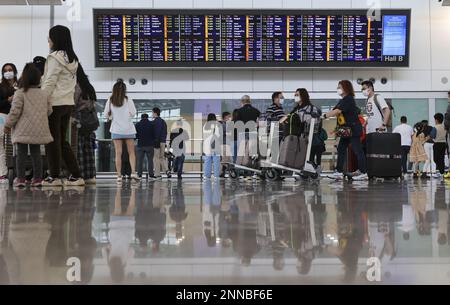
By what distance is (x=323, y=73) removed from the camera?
14.5 metres

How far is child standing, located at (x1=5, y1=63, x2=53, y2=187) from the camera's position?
18.9 ft

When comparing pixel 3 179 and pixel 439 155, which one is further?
pixel 439 155

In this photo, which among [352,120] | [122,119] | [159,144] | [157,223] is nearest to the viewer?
[157,223]

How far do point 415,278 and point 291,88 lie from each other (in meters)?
13.2

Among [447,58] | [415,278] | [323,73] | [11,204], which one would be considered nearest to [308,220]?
[415,278]

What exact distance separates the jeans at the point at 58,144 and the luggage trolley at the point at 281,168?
3.62 metres

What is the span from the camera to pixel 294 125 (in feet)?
Result: 27.5

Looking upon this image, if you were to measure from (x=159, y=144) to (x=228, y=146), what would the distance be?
6.43 feet

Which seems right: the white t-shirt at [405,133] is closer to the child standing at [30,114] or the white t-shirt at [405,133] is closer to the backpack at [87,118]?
the backpack at [87,118]

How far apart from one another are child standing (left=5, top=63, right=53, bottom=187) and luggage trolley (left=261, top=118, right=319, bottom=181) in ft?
12.9

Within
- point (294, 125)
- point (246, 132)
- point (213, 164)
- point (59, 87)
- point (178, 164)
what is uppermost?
point (59, 87)

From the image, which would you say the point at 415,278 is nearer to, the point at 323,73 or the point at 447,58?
the point at 323,73

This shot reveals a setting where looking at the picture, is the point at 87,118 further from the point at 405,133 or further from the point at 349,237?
the point at 405,133

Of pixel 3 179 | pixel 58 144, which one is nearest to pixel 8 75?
pixel 3 179
